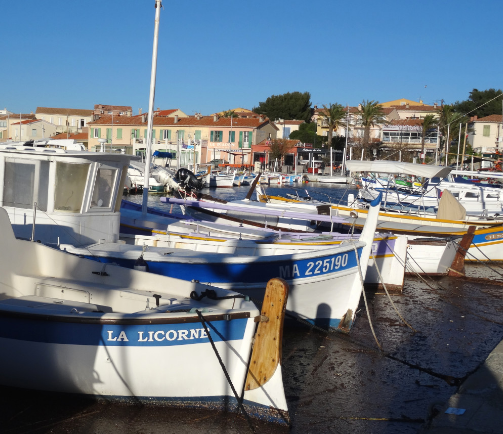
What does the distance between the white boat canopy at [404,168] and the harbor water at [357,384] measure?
6949 mm

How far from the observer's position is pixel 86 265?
29.5ft

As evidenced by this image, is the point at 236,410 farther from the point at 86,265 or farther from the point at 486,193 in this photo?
the point at 486,193

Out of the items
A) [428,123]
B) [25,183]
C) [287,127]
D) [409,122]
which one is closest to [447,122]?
[428,123]

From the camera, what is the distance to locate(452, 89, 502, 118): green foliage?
87062 millimetres

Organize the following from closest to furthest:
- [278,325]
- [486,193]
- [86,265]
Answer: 1. [278,325]
2. [86,265]
3. [486,193]

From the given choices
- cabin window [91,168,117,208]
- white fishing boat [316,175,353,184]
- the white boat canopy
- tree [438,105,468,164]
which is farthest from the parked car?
cabin window [91,168,117,208]

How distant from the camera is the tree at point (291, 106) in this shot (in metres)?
101

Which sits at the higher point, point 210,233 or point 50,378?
point 210,233

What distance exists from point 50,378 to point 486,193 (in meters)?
27.6

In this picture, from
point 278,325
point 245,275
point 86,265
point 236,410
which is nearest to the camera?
point 278,325

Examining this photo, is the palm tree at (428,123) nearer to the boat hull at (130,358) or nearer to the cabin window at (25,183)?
the cabin window at (25,183)

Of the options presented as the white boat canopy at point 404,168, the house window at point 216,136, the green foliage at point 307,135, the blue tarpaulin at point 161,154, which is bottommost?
the white boat canopy at point 404,168

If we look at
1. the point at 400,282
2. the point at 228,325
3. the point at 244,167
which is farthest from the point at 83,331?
the point at 244,167

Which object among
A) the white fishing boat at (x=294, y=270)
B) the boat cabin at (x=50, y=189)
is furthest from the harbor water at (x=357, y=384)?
the boat cabin at (x=50, y=189)
